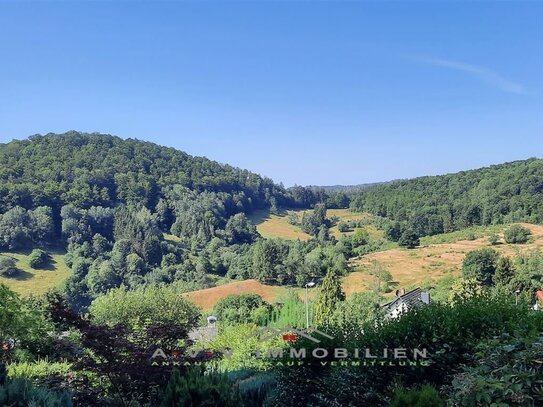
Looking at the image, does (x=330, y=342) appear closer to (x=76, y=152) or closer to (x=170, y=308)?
(x=170, y=308)

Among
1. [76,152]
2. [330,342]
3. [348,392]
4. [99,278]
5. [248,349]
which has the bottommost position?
[99,278]

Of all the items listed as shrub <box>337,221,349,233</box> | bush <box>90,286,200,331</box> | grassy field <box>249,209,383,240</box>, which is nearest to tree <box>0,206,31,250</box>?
bush <box>90,286,200,331</box>

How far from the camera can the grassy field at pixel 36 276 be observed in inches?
1943

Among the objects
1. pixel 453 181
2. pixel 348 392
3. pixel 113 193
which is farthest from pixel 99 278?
pixel 453 181

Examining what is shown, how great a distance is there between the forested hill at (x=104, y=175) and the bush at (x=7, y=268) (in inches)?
749

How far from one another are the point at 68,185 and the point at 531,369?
84.6 m

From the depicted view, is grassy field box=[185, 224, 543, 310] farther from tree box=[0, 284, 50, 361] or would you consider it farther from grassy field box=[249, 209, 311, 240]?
tree box=[0, 284, 50, 361]

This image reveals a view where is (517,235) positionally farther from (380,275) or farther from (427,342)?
(427,342)

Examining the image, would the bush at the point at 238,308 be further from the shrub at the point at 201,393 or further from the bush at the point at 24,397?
the bush at the point at 24,397

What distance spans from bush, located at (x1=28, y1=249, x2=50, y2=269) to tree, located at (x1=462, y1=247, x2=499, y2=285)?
50.7 m

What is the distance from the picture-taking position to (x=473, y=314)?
4770mm

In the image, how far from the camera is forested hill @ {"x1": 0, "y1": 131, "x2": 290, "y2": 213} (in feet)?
244

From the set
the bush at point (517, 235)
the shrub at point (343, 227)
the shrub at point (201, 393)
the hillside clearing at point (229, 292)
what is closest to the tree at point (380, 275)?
the hillside clearing at point (229, 292)

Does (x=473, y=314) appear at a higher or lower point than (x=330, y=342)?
higher
